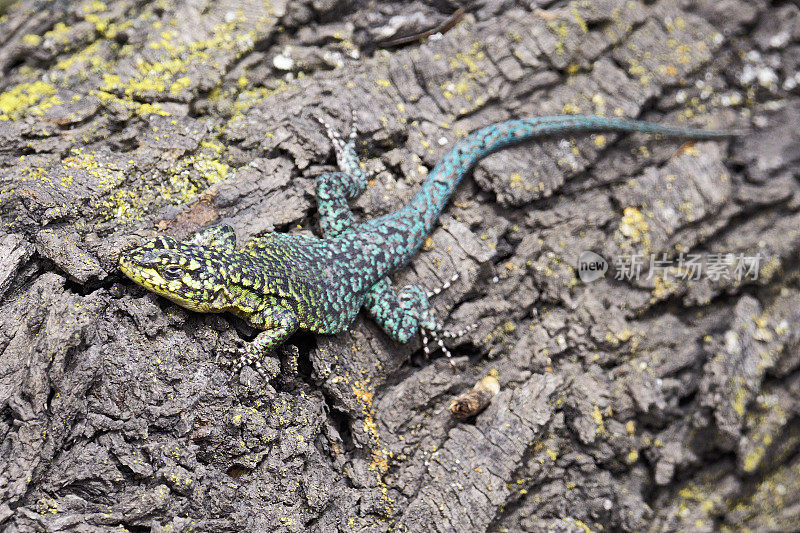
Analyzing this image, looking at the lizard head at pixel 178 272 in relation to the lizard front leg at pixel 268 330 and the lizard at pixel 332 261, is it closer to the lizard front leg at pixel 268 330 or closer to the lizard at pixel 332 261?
the lizard at pixel 332 261

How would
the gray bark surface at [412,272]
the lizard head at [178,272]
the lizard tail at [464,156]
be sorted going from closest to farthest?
the gray bark surface at [412,272]
the lizard head at [178,272]
the lizard tail at [464,156]

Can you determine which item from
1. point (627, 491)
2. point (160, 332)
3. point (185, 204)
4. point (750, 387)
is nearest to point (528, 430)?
point (627, 491)

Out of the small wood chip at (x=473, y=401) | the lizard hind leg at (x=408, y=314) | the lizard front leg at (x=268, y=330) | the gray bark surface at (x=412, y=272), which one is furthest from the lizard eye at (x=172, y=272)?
the small wood chip at (x=473, y=401)

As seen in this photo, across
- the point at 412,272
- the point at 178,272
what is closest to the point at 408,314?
the point at 412,272

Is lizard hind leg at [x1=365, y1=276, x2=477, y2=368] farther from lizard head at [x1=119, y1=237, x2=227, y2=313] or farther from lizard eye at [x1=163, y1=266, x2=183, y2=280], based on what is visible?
lizard eye at [x1=163, y1=266, x2=183, y2=280]

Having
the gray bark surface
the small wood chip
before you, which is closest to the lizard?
the gray bark surface

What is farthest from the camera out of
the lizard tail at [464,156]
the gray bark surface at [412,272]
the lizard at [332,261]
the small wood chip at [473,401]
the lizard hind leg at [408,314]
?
the lizard tail at [464,156]
